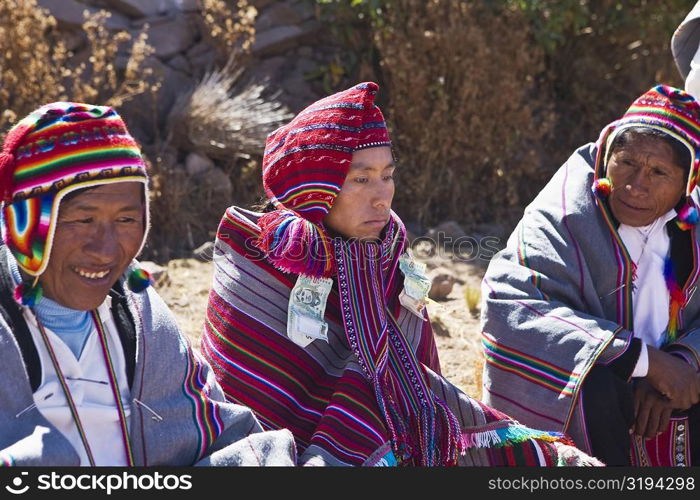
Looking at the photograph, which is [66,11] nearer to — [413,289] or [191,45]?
[191,45]

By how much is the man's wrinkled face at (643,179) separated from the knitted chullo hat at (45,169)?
2.07 meters

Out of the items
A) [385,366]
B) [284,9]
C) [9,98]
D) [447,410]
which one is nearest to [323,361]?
[385,366]

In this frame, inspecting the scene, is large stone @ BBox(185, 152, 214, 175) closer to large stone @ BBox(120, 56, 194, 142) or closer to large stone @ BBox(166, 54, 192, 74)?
large stone @ BBox(120, 56, 194, 142)

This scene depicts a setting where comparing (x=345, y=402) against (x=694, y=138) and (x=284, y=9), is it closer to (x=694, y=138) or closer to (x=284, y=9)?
(x=694, y=138)

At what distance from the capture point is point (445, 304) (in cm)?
595

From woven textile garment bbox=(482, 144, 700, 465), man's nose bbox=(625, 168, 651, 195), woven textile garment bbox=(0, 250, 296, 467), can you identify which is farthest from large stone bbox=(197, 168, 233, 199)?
woven textile garment bbox=(0, 250, 296, 467)

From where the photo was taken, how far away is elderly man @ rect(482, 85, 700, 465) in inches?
142

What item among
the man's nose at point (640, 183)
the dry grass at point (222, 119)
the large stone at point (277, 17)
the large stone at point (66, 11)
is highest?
the large stone at point (66, 11)

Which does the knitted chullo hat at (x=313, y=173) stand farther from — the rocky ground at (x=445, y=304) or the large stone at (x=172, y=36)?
the large stone at (x=172, y=36)

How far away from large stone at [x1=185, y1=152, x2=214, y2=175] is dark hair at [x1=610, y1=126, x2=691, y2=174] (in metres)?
3.56

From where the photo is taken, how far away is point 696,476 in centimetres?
343

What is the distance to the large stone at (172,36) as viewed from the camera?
7.04 metres

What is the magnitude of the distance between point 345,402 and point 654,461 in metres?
1.38

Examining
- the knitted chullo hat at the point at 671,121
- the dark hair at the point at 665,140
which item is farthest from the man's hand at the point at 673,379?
the dark hair at the point at 665,140
